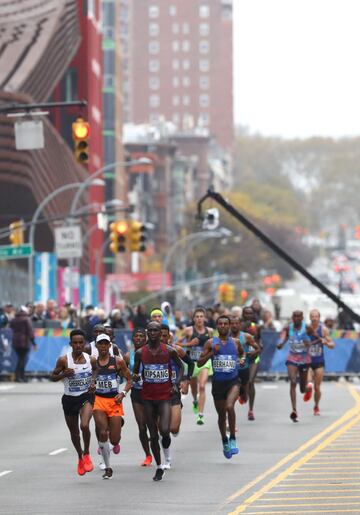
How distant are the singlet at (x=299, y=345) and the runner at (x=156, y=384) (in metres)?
9.52

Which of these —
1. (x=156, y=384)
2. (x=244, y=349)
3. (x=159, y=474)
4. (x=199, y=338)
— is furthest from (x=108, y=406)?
(x=199, y=338)

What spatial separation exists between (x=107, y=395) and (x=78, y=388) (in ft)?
1.07

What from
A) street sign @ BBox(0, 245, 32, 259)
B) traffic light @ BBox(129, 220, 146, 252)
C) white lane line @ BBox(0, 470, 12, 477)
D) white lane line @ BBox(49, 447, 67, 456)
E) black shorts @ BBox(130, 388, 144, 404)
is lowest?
white lane line @ BBox(49, 447, 67, 456)

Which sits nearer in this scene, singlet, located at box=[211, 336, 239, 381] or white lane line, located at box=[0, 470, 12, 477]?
white lane line, located at box=[0, 470, 12, 477]

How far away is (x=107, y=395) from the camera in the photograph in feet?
61.7

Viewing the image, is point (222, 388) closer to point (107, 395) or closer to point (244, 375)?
point (107, 395)

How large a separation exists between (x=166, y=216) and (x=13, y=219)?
8488 cm

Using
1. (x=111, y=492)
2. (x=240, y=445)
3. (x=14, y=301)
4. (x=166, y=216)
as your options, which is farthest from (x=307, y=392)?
(x=166, y=216)

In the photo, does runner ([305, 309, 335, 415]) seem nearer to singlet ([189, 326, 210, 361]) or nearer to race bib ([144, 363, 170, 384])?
singlet ([189, 326, 210, 361])

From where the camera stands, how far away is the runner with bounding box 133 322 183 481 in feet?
61.8

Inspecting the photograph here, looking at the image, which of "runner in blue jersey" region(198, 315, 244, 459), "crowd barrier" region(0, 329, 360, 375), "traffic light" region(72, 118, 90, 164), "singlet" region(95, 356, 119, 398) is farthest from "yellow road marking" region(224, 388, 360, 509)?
"crowd barrier" region(0, 329, 360, 375)

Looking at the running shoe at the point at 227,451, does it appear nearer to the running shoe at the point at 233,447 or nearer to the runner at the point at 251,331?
the running shoe at the point at 233,447

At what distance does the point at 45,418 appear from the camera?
2914 cm

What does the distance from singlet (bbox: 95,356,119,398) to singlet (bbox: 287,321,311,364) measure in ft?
32.4
